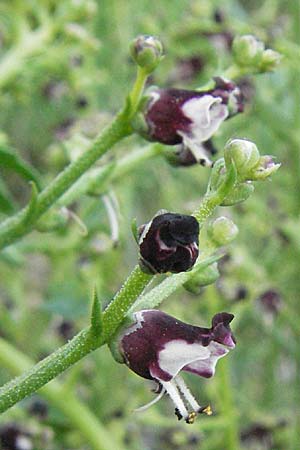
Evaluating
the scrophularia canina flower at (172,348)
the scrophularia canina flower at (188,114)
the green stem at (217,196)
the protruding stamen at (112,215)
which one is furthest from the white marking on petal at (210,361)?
the protruding stamen at (112,215)

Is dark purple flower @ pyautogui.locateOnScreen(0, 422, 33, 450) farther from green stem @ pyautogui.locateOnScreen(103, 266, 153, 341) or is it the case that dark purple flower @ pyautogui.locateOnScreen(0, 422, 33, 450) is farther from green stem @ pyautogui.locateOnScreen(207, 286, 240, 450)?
green stem @ pyautogui.locateOnScreen(103, 266, 153, 341)

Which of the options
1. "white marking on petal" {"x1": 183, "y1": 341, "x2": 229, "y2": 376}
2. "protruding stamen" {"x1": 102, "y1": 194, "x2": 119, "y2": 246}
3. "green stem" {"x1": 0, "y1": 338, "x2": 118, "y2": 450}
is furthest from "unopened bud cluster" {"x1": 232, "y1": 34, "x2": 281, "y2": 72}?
"green stem" {"x1": 0, "y1": 338, "x2": 118, "y2": 450}

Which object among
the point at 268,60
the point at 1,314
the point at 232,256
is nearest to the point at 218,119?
the point at 268,60

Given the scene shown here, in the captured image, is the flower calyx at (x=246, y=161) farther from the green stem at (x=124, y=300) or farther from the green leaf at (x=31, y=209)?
the green leaf at (x=31, y=209)

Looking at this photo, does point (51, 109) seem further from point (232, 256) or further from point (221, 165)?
point (221, 165)

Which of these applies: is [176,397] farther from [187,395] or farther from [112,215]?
[112,215]
